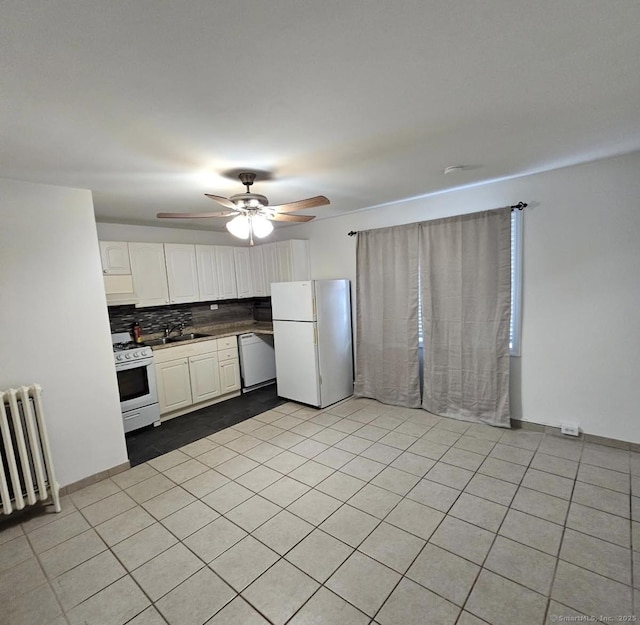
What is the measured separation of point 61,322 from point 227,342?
2070mm

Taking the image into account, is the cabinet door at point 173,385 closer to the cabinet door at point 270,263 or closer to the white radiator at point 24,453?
the white radiator at point 24,453

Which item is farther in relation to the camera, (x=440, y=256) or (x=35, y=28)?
(x=440, y=256)

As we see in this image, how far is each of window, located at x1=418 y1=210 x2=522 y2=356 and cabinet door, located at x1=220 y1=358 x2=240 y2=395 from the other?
3.30 metres

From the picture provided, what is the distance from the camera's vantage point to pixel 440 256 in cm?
345

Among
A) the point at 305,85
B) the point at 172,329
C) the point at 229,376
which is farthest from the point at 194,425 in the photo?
the point at 305,85

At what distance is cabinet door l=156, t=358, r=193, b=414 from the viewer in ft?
12.5

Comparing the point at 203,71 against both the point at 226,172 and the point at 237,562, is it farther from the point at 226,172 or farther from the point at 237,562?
the point at 237,562

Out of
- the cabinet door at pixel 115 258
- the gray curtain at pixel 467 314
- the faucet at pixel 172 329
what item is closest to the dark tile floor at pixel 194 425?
the faucet at pixel 172 329

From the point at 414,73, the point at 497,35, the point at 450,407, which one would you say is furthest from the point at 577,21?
the point at 450,407

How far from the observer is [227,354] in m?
4.46

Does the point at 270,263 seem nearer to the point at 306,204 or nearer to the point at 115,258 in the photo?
the point at 115,258

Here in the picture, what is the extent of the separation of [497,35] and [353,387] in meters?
3.77

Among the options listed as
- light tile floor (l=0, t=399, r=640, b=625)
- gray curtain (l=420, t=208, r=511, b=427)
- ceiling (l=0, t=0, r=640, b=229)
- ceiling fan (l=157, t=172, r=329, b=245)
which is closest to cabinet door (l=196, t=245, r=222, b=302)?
ceiling (l=0, t=0, r=640, b=229)

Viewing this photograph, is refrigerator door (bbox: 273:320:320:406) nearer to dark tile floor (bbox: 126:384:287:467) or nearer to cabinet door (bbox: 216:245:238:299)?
dark tile floor (bbox: 126:384:287:467)
